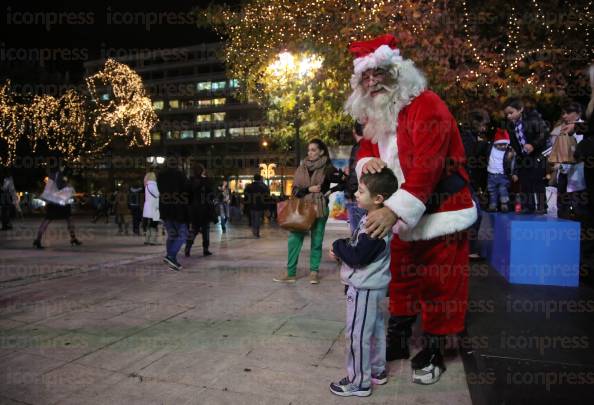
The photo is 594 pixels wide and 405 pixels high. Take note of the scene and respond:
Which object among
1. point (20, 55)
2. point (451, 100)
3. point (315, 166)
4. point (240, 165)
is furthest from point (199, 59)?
point (315, 166)

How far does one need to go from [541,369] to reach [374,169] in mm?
1451

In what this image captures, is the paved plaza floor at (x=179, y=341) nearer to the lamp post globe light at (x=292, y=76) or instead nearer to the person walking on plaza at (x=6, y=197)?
the lamp post globe light at (x=292, y=76)

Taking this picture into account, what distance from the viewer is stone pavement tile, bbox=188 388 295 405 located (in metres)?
2.60

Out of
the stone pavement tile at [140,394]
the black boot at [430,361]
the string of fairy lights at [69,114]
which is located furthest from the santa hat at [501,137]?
the string of fairy lights at [69,114]

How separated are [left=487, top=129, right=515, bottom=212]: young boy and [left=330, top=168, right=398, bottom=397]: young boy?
473 cm

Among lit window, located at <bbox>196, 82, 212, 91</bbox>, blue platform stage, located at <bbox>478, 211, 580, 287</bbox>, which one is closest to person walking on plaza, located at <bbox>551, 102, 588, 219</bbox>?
blue platform stage, located at <bbox>478, 211, 580, 287</bbox>

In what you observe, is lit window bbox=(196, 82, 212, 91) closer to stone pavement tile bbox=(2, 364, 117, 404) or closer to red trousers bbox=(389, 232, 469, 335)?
stone pavement tile bbox=(2, 364, 117, 404)

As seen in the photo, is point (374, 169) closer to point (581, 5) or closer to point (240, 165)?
point (581, 5)

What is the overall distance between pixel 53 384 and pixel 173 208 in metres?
4.77

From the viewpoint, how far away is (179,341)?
3.65 metres

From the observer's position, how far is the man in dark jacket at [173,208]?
739 centimetres

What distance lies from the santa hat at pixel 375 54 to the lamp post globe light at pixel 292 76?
374 inches

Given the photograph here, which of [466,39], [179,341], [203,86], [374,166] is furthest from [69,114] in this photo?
[203,86]

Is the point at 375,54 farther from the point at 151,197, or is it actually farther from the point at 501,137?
the point at 151,197
